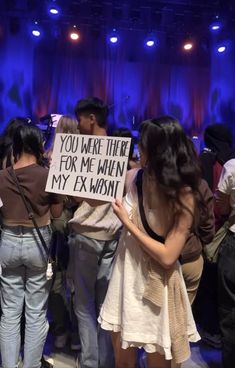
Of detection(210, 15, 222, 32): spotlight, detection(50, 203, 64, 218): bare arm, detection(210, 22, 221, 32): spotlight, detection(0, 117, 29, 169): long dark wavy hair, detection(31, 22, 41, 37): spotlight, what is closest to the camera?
detection(50, 203, 64, 218): bare arm

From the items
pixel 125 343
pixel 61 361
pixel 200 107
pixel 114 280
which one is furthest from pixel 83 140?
pixel 200 107

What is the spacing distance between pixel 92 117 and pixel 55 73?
5.64m

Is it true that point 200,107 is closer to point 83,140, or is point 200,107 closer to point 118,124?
point 118,124

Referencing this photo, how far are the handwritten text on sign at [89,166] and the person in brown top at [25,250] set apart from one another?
197 mm

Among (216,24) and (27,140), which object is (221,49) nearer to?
(216,24)

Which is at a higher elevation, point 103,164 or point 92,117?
point 92,117

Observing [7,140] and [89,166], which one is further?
[7,140]

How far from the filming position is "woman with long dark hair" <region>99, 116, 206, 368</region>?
130 centimetres

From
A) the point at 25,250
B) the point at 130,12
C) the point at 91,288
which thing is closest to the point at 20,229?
the point at 25,250

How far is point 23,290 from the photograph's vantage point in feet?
6.39

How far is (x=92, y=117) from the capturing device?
1.95 meters

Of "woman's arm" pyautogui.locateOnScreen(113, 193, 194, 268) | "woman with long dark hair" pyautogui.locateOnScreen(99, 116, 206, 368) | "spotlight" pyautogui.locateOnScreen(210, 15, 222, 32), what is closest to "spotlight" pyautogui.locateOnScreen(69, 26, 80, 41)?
"spotlight" pyautogui.locateOnScreen(210, 15, 222, 32)

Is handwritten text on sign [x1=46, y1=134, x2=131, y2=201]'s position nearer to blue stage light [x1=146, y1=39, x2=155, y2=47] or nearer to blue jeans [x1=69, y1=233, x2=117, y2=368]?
blue jeans [x1=69, y1=233, x2=117, y2=368]

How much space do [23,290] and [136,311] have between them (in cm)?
81
